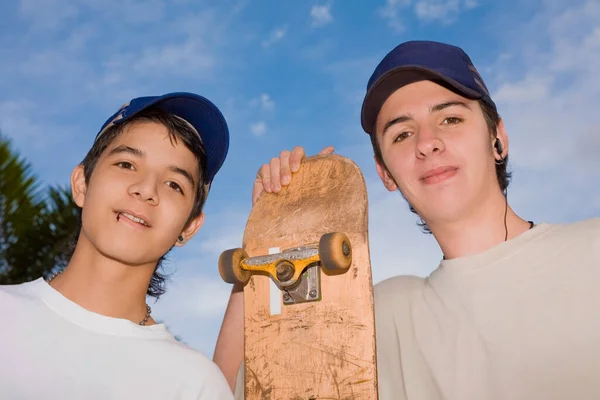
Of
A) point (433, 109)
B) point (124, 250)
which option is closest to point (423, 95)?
point (433, 109)

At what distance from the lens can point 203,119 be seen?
3176mm

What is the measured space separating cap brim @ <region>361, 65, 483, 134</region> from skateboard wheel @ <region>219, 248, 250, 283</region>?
3.37ft

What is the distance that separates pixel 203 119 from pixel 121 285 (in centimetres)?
100

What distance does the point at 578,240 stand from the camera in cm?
257

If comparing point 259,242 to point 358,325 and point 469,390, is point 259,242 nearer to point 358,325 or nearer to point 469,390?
point 358,325

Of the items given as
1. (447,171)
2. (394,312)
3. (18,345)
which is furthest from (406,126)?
(18,345)

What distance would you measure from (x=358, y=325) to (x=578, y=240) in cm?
103

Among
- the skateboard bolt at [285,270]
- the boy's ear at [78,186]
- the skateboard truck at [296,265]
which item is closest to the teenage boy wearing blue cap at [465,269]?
the skateboard truck at [296,265]

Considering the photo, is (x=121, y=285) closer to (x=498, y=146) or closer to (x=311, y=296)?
(x=311, y=296)

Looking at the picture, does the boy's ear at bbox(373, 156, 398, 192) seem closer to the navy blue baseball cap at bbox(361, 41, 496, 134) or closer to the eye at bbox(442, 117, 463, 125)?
the navy blue baseball cap at bbox(361, 41, 496, 134)

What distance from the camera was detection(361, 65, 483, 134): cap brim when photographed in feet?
9.49

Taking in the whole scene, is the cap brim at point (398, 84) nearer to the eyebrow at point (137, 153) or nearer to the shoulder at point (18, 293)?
the eyebrow at point (137, 153)

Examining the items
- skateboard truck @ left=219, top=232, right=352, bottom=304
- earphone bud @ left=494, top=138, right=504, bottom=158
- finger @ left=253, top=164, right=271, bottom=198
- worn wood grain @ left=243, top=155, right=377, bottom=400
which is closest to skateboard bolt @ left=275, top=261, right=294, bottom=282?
skateboard truck @ left=219, top=232, right=352, bottom=304

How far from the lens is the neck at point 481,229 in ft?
9.12
